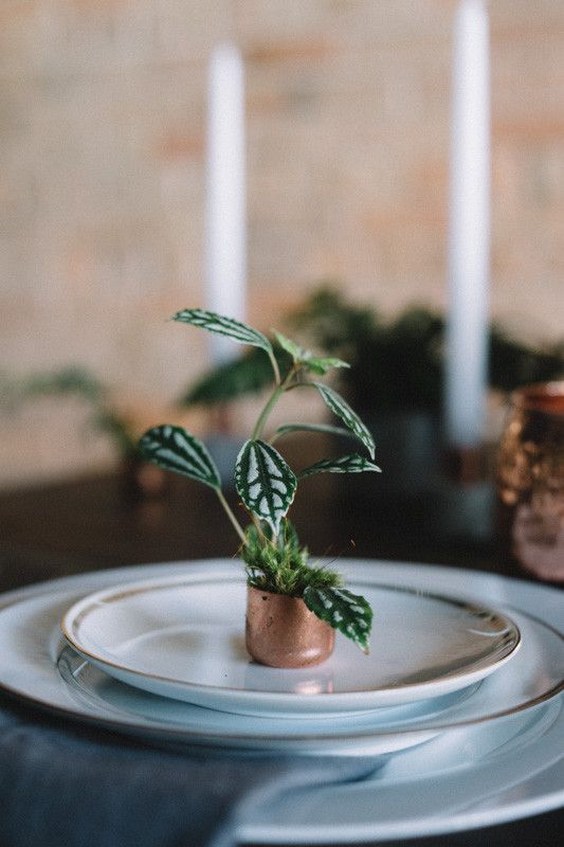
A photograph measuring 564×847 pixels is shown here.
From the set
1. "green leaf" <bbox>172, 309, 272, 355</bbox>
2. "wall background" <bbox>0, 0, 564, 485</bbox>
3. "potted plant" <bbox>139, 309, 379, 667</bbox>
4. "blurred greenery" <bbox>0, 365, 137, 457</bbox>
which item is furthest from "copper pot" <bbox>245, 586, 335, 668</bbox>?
"wall background" <bbox>0, 0, 564, 485</bbox>

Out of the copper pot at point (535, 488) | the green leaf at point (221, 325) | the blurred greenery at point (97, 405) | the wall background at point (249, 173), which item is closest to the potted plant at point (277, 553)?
the green leaf at point (221, 325)

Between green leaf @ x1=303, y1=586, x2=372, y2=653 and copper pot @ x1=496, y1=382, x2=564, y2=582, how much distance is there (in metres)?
0.28

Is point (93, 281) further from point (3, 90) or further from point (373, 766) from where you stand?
point (373, 766)

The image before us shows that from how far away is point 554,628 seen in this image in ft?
1.73

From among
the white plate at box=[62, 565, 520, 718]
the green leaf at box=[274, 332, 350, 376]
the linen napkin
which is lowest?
the linen napkin

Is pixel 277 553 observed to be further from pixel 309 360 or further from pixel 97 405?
pixel 97 405

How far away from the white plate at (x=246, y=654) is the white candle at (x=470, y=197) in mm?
508

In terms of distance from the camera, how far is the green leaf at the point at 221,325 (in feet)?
1.56

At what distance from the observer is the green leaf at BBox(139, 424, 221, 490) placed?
1.67ft

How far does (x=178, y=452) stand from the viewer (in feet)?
1.68

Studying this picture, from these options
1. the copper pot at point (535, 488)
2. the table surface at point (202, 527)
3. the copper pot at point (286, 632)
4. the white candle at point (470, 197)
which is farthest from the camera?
the white candle at point (470, 197)

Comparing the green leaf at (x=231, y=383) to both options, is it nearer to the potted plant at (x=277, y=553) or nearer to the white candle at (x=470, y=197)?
the white candle at (x=470, y=197)

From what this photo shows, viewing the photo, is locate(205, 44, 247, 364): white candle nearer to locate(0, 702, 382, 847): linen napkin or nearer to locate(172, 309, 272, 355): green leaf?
locate(172, 309, 272, 355): green leaf

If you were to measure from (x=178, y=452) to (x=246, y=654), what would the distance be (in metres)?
0.10
